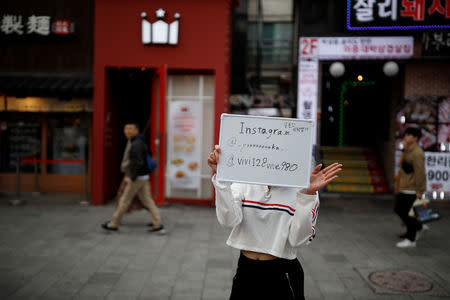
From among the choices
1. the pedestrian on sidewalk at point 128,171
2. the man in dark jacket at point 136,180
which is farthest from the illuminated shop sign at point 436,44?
the pedestrian on sidewalk at point 128,171

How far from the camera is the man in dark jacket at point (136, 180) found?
7.48 m

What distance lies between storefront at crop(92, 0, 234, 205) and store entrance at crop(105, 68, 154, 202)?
15 cm

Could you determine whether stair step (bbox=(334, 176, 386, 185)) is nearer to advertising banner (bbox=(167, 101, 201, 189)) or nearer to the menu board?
advertising banner (bbox=(167, 101, 201, 189))

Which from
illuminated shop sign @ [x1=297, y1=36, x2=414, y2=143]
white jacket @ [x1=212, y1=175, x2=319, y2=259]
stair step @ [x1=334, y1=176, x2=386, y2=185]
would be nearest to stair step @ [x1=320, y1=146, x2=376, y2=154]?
stair step @ [x1=334, y1=176, x2=386, y2=185]

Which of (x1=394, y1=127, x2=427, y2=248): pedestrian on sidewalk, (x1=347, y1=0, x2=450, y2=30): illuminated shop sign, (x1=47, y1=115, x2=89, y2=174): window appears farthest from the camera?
(x1=47, y1=115, x2=89, y2=174): window

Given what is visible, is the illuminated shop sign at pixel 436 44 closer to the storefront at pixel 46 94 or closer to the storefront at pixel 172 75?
the storefront at pixel 172 75

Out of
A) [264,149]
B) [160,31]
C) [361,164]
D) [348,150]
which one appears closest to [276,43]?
[348,150]

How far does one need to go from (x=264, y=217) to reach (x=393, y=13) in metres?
8.25

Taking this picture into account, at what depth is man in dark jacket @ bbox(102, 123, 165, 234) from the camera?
7.48 metres

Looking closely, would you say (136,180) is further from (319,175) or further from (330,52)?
(330,52)

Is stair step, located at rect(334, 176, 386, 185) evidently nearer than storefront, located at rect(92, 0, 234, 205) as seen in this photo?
No

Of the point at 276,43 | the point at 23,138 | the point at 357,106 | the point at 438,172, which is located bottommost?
the point at 438,172

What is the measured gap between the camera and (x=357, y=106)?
18469 mm

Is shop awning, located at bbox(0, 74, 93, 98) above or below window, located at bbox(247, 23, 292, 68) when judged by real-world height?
below
